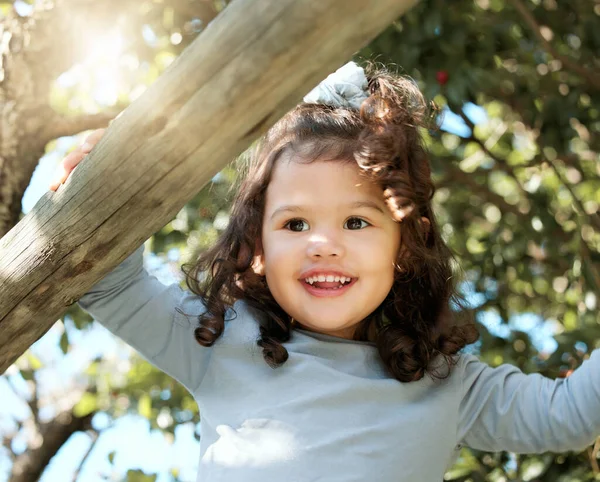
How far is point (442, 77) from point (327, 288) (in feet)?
3.66

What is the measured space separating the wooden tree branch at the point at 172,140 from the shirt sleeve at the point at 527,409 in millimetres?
830

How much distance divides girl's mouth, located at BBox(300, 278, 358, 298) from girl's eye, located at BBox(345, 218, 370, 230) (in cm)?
10

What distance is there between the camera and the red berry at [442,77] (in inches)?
109

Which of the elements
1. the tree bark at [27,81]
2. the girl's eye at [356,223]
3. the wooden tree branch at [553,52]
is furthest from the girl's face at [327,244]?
the wooden tree branch at [553,52]

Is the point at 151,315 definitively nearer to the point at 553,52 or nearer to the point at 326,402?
the point at 326,402

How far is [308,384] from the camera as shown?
187 cm

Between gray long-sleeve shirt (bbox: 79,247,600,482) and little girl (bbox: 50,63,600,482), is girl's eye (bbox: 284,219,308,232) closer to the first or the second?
little girl (bbox: 50,63,600,482)

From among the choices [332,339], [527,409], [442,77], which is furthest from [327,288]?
[442,77]

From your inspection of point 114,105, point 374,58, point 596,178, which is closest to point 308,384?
point 374,58

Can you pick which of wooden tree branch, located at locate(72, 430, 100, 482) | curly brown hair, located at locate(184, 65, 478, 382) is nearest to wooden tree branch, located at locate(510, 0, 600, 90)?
curly brown hair, located at locate(184, 65, 478, 382)

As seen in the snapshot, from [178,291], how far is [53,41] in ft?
3.07

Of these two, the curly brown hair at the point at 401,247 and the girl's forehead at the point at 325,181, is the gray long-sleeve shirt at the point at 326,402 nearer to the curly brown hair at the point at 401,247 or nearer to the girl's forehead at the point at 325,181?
the curly brown hair at the point at 401,247

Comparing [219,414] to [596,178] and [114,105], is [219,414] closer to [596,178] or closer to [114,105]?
[114,105]

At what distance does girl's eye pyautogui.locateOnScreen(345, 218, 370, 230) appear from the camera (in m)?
1.90
